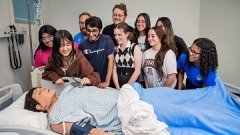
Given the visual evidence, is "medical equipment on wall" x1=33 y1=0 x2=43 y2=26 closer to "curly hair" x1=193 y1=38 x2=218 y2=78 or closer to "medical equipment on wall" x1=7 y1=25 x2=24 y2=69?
"medical equipment on wall" x1=7 y1=25 x2=24 y2=69


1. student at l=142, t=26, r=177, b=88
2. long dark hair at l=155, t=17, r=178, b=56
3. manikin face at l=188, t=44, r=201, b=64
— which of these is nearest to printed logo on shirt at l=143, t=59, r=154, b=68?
student at l=142, t=26, r=177, b=88

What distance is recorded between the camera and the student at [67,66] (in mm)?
1705

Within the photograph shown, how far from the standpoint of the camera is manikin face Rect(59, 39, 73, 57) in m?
1.68

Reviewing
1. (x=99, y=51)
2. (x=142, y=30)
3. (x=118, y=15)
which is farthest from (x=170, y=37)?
(x=99, y=51)

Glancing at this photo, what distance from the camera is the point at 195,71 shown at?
1.88 meters

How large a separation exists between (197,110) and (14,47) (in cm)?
218

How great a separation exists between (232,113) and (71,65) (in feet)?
4.20

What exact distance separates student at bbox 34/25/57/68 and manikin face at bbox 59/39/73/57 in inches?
20.2

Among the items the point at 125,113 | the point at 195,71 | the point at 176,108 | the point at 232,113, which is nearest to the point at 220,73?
the point at 195,71

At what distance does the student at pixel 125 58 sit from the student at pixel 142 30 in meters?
0.19

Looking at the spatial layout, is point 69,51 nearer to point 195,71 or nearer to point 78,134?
point 78,134

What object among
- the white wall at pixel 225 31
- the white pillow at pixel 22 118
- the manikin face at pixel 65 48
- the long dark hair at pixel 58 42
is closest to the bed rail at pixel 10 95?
the white pillow at pixel 22 118

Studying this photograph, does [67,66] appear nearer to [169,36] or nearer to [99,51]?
[99,51]

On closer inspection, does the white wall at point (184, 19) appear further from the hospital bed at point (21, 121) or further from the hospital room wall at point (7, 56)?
the hospital bed at point (21, 121)
